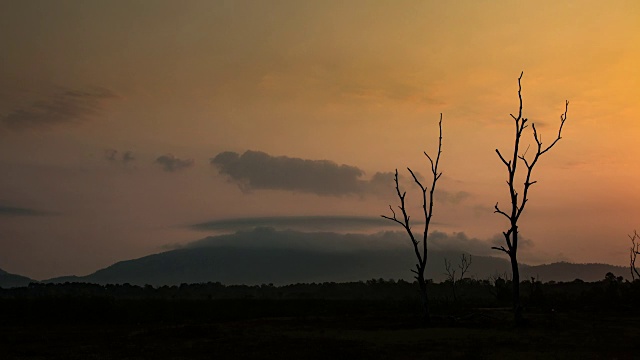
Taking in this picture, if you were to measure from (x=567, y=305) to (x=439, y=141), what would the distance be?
15502 mm

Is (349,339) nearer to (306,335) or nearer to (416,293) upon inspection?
(306,335)

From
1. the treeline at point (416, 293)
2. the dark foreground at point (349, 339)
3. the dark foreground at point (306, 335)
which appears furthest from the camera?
the treeline at point (416, 293)

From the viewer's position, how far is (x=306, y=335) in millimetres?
29984

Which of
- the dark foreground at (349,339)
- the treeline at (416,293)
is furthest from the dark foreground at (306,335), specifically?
the treeline at (416,293)

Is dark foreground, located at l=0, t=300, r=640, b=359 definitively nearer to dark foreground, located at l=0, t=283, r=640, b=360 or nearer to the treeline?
dark foreground, located at l=0, t=283, r=640, b=360

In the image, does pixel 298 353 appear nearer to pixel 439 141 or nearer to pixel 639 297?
pixel 439 141

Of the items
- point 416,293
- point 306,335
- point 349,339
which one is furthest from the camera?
point 416,293

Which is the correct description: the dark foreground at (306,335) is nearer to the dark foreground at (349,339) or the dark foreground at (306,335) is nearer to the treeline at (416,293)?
the dark foreground at (349,339)

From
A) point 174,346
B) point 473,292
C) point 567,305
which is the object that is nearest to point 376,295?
point 473,292

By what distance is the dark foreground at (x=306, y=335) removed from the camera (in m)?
23.9

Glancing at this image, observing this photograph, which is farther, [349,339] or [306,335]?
[306,335]

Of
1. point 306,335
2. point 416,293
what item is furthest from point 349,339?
point 416,293

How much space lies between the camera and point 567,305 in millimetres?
48625

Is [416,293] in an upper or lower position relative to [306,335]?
upper
